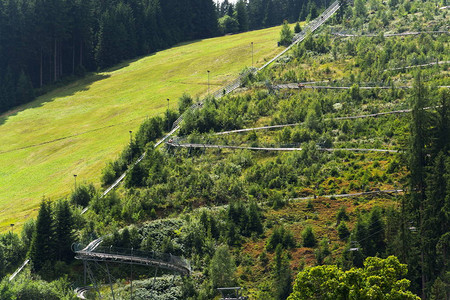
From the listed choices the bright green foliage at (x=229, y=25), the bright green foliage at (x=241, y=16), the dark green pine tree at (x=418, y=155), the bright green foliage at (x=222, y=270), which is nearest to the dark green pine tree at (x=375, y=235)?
the dark green pine tree at (x=418, y=155)

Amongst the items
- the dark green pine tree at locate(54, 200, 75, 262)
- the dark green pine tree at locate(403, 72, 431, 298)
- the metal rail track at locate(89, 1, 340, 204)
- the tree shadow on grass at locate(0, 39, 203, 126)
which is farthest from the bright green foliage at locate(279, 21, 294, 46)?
the dark green pine tree at locate(54, 200, 75, 262)

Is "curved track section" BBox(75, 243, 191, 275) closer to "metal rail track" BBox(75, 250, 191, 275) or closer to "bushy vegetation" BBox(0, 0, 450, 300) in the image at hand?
"metal rail track" BBox(75, 250, 191, 275)

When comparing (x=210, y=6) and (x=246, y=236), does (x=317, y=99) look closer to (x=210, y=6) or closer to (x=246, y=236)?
(x=246, y=236)

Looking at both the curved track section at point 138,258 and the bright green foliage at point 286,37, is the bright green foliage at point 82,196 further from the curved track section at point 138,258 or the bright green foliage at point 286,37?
the bright green foliage at point 286,37

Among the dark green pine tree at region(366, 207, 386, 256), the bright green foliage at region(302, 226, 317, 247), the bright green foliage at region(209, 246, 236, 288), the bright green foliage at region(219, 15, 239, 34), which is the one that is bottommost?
the bright green foliage at region(209, 246, 236, 288)

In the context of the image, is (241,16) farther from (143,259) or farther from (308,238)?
(143,259)
